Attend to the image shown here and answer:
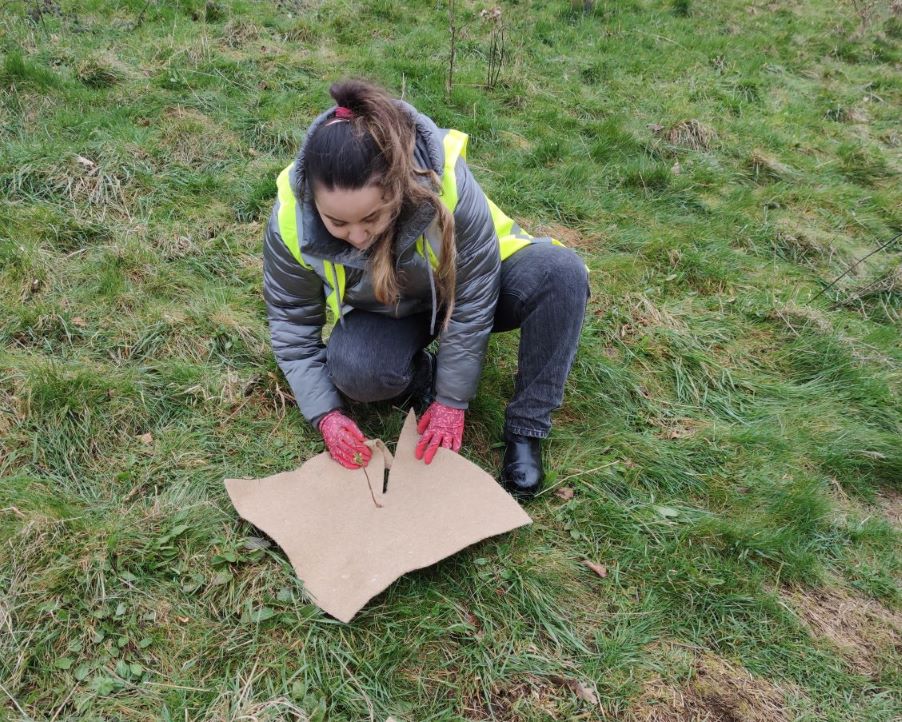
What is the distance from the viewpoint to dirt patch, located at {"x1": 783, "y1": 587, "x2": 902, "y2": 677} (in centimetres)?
179

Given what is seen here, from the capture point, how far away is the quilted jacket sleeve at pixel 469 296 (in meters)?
1.85

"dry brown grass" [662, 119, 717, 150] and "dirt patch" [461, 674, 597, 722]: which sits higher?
"dry brown grass" [662, 119, 717, 150]

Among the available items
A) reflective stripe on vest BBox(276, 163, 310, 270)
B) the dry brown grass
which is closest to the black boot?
reflective stripe on vest BBox(276, 163, 310, 270)

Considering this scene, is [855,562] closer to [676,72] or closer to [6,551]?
[6,551]

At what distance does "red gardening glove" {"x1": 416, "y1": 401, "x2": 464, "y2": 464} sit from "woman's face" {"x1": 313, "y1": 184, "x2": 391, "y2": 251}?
68 centimetres

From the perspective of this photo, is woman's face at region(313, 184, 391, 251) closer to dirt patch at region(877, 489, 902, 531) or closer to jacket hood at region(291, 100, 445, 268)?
jacket hood at region(291, 100, 445, 268)

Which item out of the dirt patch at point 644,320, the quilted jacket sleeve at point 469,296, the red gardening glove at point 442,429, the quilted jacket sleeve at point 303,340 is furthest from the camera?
the dirt patch at point 644,320

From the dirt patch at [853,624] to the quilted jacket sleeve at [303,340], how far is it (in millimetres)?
1651

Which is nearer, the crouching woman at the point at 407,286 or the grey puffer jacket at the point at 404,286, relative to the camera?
the crouching woman at the point at 407,286

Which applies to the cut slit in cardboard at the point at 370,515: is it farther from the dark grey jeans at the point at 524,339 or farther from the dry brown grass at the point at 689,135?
the dry brown grass at the point at 689,135

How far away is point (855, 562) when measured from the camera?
2.03 meters

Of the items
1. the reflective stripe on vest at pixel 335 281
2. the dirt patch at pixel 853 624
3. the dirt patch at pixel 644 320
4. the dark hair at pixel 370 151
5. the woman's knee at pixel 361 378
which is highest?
the dark hair at pixel 370 151

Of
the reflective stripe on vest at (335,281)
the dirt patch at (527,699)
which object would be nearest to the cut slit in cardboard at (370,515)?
the dirt patch at (527,699)

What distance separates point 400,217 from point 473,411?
3.12 feet
